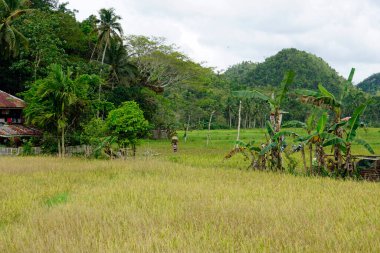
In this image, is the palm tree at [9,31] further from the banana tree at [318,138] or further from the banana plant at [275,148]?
the banana tree at [318,138]

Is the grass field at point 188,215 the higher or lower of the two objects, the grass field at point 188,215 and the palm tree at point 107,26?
the lower

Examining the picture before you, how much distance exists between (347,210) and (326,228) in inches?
54.3

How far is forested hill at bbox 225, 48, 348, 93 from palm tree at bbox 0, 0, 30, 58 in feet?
144

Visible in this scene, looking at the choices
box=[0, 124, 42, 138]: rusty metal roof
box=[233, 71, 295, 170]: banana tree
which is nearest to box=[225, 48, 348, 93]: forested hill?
box=[0, 124, 42, 138]: rusty metal roof

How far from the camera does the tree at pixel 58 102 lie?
18.3m

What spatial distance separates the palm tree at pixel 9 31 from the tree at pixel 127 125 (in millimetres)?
9097

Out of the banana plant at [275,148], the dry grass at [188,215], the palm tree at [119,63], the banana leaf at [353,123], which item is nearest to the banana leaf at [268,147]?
the banana plant at [275,148]

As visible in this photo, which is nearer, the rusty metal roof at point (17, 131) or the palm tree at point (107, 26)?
the rusty metal roof at point (17, 131)

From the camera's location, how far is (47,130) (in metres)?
20.2

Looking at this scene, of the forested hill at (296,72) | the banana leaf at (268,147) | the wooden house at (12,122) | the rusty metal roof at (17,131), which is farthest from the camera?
the forested hill at (296,72)

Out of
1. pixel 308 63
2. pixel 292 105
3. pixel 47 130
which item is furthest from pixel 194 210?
pixel 308 63

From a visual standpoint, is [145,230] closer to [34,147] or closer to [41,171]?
[41,171]

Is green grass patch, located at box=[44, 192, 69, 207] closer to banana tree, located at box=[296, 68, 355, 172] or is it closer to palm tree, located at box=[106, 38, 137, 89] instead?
banana tree, located at box=[296, 68, 355, 172]

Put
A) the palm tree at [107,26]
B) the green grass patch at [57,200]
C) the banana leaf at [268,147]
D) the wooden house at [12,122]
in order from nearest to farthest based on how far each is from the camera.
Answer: the green grass patch at [57,200], the banana leaf at [268,147], the wooden house at [12,122], the palm tree at [107,26]
